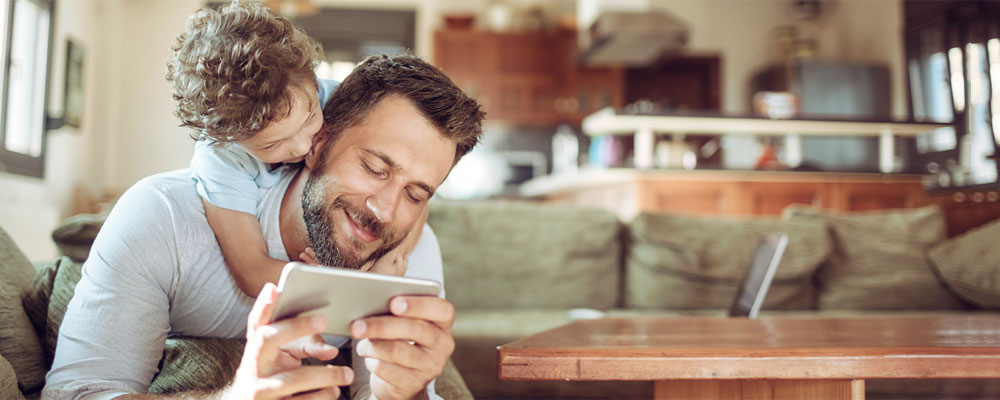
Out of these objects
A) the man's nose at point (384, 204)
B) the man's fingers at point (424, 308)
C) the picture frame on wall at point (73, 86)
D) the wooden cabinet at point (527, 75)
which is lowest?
the man's fingers at point (424, 308)

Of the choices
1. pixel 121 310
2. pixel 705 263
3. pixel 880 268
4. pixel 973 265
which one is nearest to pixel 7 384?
pixel 121 310

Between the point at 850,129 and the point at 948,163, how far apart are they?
0.57 m

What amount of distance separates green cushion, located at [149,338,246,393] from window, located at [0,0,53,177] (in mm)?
4218

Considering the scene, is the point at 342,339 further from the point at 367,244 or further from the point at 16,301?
the point at 16,301

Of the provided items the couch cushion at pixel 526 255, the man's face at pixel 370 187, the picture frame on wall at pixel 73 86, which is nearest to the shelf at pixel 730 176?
the couch cushion at pixel 526 255

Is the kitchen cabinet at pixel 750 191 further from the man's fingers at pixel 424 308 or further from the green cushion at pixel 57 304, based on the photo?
the man's fingers at pixel 424 308

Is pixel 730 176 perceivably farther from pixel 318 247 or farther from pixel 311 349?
pixel 311 349

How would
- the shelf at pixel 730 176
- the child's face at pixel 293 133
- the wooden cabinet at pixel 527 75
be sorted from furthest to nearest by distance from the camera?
the wooden cabinet at pixel 527 75
the shelf at pixel 730 176
the child's face at pixel 293 133

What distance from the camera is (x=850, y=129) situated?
15.3ft

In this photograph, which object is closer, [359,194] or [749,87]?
[359,194]

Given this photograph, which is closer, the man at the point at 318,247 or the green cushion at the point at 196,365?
the man at the point at 318,247

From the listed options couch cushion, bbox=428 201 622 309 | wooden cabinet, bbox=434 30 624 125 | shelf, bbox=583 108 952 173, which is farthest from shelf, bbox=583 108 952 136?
wooden cabinet, bbox=434 30 624 125

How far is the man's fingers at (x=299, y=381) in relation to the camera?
31.4 inches

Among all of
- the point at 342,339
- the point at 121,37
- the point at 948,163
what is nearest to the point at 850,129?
the point at 948,163
